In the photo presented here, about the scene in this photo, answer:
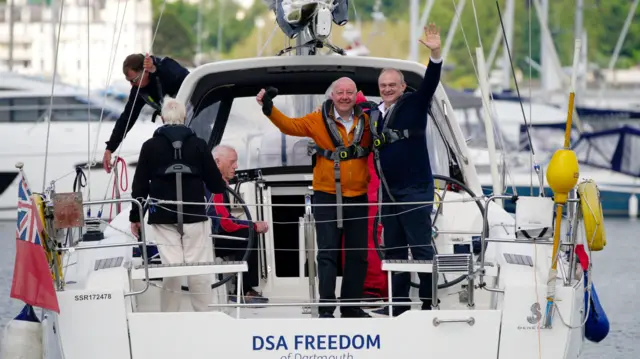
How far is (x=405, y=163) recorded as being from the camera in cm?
676

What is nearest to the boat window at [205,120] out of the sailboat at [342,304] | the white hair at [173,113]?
the sailboat at [342,304]

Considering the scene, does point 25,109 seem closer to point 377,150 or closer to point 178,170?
A: point 178,170

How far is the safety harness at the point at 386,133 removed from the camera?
672 centimetres

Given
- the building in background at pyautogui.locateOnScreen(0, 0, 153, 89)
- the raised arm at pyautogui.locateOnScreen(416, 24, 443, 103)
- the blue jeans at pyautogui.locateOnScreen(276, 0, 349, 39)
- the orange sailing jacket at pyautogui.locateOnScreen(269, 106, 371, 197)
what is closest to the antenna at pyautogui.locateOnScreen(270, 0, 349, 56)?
the blue jeans at pyautogui.locateOnScreen(276, 0, 349, 39)

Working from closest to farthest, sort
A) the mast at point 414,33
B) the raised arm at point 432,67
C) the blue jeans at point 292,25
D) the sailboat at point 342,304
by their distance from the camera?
1. the sailboat at point 342,304
2. the raised arm at point 432,67
3. the blue jeans at point 292,25
4. the mast at point 414,33

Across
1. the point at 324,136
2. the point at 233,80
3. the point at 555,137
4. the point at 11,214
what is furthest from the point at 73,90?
the point at 324,136

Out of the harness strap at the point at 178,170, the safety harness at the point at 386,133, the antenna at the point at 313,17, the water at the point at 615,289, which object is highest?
the antenna at the point at 313,17

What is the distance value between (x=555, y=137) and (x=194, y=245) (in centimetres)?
1771

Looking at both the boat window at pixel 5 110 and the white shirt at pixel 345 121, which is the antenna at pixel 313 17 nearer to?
the white shirt at pixel 345 121

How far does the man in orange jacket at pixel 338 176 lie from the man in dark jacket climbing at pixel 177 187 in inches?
17.3

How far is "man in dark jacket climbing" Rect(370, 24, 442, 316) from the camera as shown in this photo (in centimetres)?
674

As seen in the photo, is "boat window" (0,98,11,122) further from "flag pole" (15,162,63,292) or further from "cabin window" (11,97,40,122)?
"flag pole" (15,162,63,292)

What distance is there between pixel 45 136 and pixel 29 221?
1302 cm

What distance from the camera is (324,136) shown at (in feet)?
22.3
